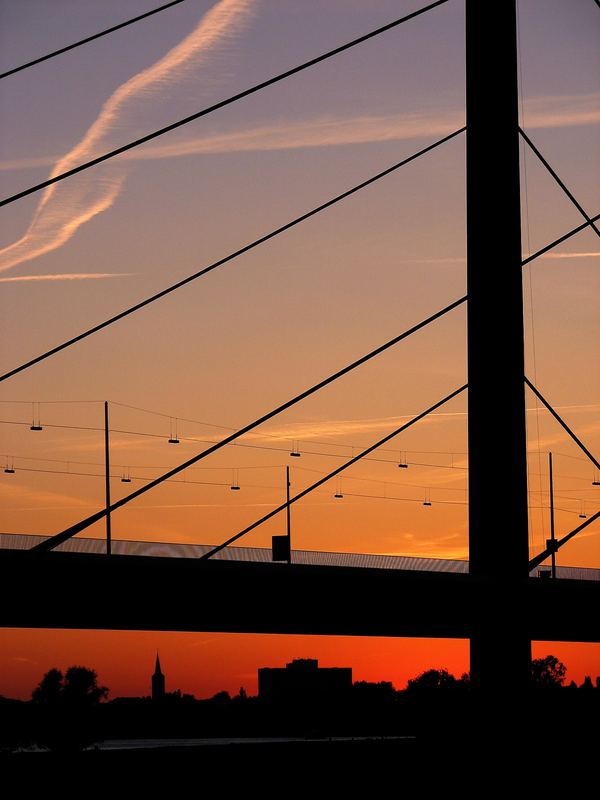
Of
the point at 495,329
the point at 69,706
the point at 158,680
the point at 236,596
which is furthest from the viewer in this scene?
the point at 158,680

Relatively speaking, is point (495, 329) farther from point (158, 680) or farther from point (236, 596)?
point (158, 680)

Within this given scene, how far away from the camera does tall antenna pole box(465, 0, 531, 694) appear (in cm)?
1309

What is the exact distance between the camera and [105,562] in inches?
512

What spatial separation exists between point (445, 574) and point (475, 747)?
9.20ft

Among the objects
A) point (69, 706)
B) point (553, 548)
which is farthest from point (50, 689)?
point (553, 548)

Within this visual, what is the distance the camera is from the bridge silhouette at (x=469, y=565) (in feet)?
41.9

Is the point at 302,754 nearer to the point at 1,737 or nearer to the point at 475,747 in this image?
the point at 475,747

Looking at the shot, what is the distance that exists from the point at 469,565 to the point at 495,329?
219cm

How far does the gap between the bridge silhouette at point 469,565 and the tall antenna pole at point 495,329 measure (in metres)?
0.01

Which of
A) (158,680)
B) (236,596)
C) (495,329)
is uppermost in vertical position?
(495,329)

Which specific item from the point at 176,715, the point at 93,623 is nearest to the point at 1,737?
the point at 176,715

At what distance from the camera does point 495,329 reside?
46.6 feet

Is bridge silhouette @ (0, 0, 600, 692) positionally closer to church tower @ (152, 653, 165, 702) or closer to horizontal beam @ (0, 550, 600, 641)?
horizontal beam @ (0, 550, 600, 641)

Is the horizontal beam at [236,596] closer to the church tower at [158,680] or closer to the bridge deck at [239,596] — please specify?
the bridge deck at [239,596]
